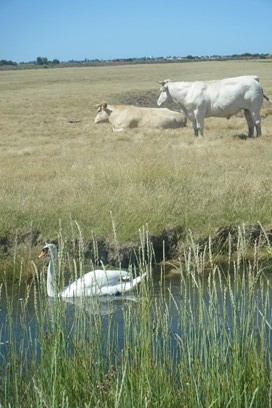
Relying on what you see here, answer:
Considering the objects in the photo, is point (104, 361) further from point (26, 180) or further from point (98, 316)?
point (26, 180)

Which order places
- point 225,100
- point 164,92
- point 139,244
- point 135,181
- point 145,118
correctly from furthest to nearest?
point 145,118 < point 164,92 < point 225,100 < point 135,181 < point 139,244

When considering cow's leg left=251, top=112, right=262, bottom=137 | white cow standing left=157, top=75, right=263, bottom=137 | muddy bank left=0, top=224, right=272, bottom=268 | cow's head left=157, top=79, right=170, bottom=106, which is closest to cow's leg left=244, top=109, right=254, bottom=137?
white cow standing left=157, top=75, right=263, bottom=137

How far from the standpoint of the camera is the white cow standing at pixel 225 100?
803 inches

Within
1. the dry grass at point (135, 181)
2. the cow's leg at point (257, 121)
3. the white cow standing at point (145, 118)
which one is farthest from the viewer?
the white cow standing at point (145, 118)

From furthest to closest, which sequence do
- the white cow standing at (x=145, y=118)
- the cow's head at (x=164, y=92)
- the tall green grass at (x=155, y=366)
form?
1. the white cow standing at (x=145, y=118)
2. the cow's head at (x=164, y=92)
3. the tall green grass at (x=155, y=366)

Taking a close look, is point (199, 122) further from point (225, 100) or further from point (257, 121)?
point (257, 121)

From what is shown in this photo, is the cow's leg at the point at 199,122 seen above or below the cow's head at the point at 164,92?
below

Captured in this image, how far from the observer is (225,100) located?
20469 millimetres

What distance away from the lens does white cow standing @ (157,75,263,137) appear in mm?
20391

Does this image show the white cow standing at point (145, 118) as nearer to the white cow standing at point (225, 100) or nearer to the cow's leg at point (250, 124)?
the white cow standing at point (225, 100)

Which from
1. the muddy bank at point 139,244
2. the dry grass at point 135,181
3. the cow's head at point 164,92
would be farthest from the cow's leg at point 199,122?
the muddy bank at point 139,244

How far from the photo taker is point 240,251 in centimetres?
475

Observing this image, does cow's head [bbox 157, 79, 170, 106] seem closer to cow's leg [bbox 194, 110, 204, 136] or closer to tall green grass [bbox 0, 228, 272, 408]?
cow's leg [bbox 194, 110, 204, 136]

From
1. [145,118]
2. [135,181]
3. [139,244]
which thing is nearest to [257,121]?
[145,118]
